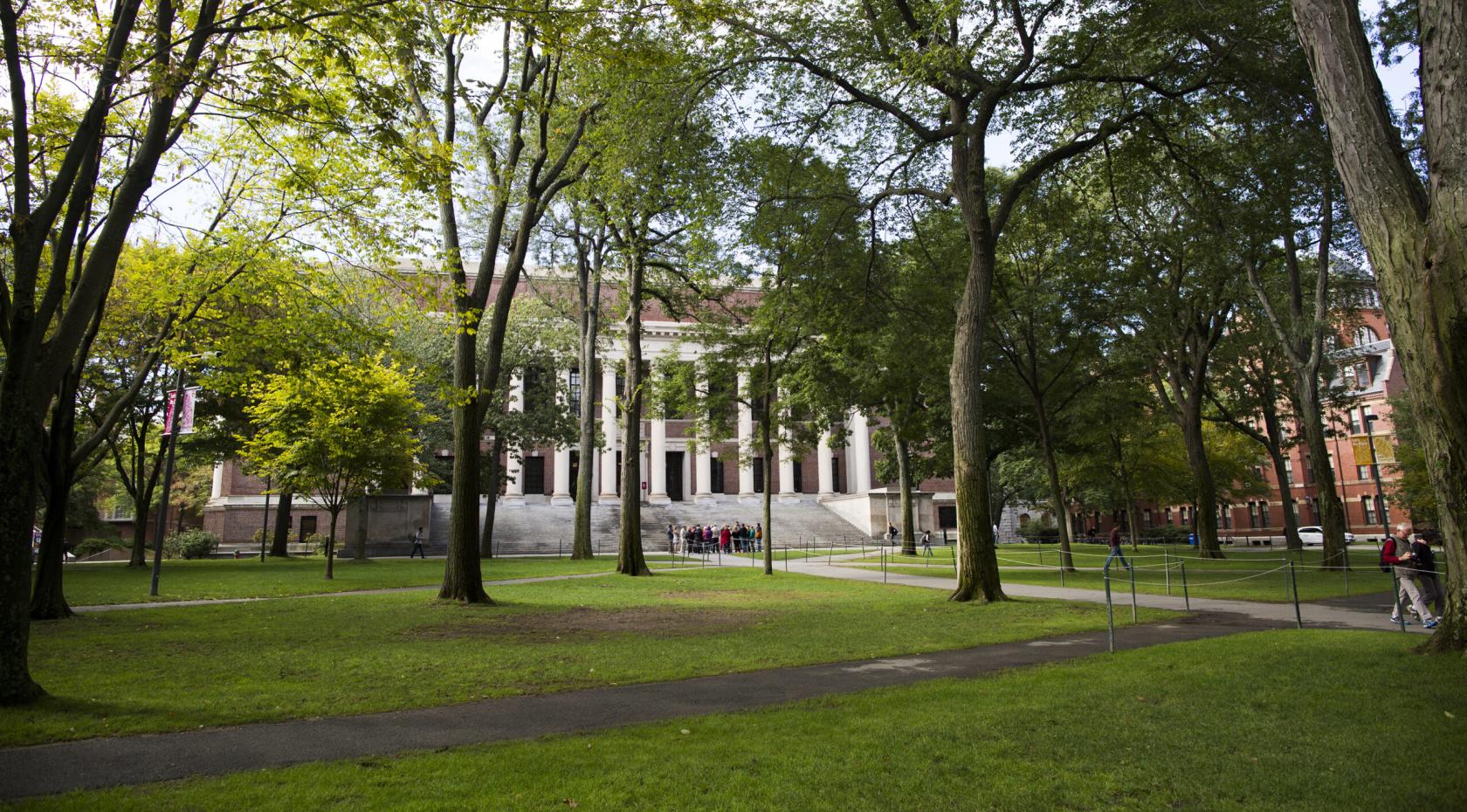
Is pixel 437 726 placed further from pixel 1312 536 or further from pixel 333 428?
pixel 1312 536

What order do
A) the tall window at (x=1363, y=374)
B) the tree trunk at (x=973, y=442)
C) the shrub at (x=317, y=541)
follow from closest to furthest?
the tree trunk at (x=973, y=442) → the shrub at (x=317, y=541) → the tall window at (x=1363, y=374)

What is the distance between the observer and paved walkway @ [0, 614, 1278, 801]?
5285 mm

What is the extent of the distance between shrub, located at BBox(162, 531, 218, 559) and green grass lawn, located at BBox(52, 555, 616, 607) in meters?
7.00

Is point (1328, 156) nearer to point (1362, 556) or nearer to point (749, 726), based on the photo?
point (749, 726)

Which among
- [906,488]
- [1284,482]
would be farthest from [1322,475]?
[906,488]

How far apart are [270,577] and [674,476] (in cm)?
4266

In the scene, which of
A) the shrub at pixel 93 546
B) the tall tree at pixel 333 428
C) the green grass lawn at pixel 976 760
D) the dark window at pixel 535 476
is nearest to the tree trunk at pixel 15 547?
the green grass lawn at pixel 976 760

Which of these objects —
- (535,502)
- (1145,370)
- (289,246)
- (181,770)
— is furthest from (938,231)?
(535,502)

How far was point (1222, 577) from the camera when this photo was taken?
72.6 ft

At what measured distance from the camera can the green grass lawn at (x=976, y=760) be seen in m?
4.52

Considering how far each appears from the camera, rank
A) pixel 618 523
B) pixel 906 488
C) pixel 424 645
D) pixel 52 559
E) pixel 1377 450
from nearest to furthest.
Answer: pixel 424 645 < pixel 52 559 < pixel 906 488 < pixel 1377 450 < pixel 618 523

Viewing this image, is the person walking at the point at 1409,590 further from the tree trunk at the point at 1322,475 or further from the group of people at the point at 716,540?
the group of people at the point at 716,540

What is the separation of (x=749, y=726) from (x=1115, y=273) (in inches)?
901

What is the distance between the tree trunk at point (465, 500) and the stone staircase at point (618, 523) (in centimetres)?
2589
